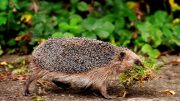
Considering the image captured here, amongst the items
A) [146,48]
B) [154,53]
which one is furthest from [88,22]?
[154,53]

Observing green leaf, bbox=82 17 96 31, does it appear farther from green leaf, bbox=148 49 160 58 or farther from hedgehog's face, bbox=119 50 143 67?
hedgehog's face, bbox=119 50 143 67

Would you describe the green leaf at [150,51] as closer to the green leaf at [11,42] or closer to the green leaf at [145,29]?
the green leaf at [145,29]

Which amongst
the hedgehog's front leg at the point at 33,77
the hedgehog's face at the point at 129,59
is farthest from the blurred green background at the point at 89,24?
the hedgehog's face at the point at 129,59

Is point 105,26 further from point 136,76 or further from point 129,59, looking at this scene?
point 136,76

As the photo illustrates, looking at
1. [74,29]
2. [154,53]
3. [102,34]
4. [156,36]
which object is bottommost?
[154,53]

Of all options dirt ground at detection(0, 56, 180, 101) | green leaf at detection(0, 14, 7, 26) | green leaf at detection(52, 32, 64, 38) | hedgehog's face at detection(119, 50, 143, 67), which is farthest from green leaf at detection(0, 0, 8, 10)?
hedgehog's face at detection(119, 50, 143, 67)

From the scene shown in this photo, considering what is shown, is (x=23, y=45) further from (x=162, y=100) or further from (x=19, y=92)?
(x=162, y=100)

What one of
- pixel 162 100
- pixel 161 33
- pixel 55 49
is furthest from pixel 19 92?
pixel 161 33
